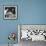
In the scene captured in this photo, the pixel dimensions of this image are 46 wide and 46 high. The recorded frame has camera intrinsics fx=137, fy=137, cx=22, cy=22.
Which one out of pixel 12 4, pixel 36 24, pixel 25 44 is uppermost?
pixel 12 4

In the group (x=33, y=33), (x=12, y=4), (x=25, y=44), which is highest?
(x=12, y=4)

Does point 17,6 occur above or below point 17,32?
above

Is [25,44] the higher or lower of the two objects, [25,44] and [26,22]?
the lower

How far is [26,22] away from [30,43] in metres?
0.71

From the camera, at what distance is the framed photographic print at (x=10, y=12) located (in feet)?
14.9

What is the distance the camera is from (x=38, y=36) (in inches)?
171

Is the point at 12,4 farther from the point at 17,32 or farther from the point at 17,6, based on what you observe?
the point at 17,32

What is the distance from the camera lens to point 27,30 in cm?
445

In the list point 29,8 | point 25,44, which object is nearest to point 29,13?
point 29,8

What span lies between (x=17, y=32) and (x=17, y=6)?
0.86m

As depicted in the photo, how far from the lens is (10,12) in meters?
4.54

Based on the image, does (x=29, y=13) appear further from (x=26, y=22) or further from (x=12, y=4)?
(x=12, y=4)

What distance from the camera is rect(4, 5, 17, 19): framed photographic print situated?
453 centimetres

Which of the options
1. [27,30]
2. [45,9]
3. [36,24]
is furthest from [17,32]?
[45,9]
